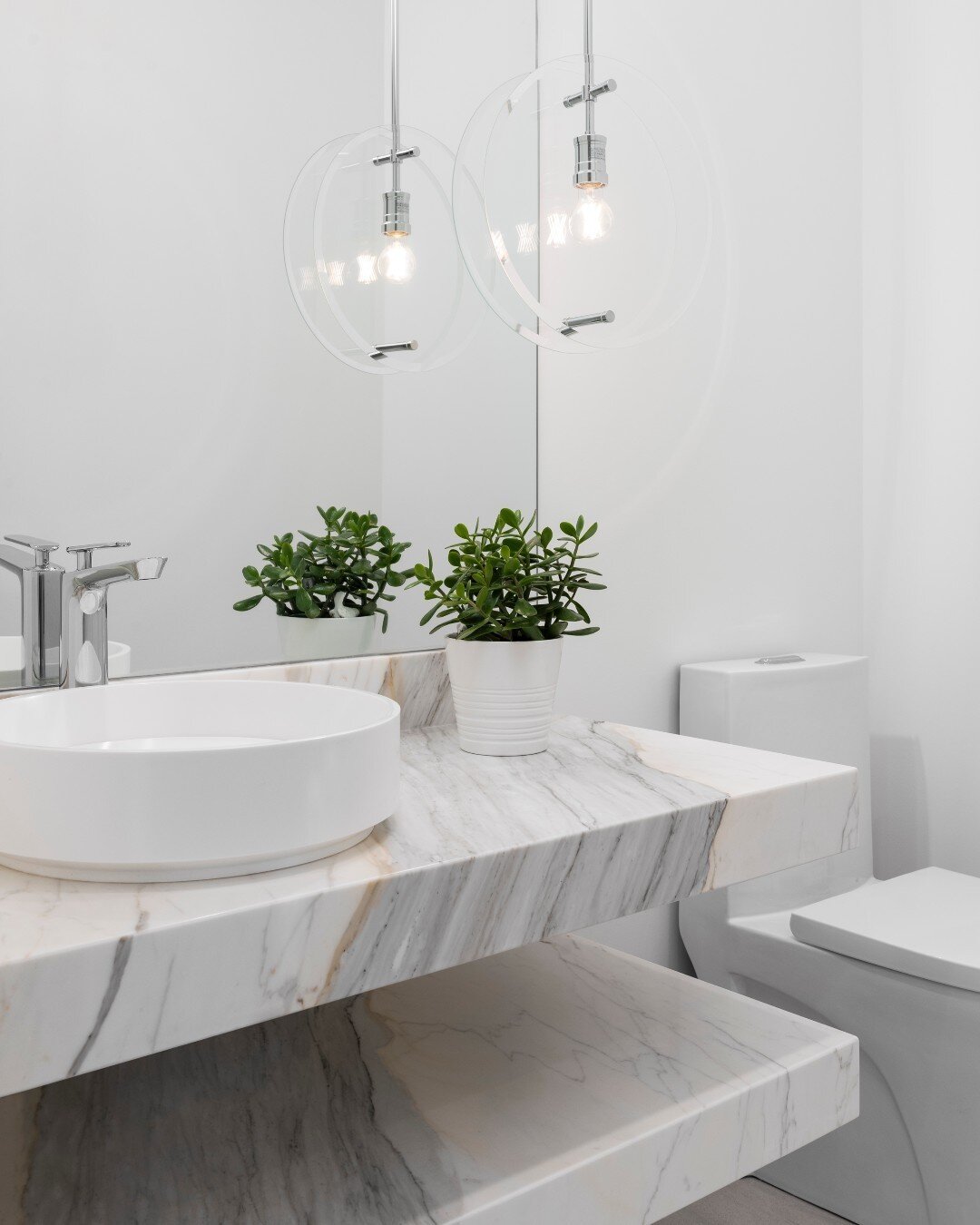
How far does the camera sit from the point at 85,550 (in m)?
1.16

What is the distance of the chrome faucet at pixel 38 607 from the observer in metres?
1.16

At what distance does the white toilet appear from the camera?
1519 mm

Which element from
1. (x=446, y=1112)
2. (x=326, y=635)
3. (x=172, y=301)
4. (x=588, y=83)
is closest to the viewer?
(x=446, y=1112)

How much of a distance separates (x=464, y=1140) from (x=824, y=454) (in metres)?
A: 1.62

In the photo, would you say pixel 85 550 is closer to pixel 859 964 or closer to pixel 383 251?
pixel 383 251

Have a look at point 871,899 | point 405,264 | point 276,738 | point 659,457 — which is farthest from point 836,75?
point 276,738

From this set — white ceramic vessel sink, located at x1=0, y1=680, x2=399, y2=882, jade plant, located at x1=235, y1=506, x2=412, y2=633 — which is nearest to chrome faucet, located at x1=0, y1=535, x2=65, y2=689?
jade plant, located at x1=235, y1=506, x2=412, y2=633

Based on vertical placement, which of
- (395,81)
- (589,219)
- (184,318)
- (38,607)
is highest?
(395,81)

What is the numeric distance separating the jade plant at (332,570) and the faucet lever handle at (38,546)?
9.2 inches

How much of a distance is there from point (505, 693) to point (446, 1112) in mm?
463

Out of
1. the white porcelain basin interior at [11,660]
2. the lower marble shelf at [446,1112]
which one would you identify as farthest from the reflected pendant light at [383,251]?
the lower marble shelf at [446,1112]

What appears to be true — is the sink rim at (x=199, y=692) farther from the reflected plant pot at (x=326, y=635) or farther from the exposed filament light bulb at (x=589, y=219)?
the exposed filament light bulb at (x=589, y=219)

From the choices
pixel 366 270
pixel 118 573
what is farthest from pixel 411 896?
pixel 366 270

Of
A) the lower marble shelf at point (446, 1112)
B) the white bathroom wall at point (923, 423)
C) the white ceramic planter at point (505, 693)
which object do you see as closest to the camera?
the lower marble shelf at point (446, 1112)
